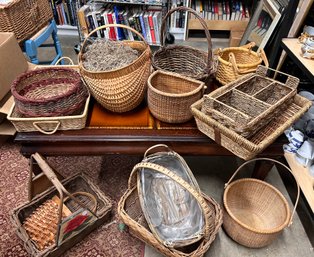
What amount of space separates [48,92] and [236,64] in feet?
3.09

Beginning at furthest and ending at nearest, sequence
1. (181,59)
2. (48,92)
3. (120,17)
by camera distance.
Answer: (120,17)
(181,59)
(48,92)

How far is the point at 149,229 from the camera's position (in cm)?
110

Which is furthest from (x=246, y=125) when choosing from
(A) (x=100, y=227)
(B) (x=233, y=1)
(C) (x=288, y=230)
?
(B) (x=233, y=1)

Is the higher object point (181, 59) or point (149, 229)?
point (181, 59)

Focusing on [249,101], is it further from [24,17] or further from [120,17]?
[120,17]

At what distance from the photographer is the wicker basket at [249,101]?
3.15ft

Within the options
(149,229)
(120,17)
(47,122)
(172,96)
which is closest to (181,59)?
(172,96)

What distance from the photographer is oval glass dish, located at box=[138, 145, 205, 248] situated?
102 cm

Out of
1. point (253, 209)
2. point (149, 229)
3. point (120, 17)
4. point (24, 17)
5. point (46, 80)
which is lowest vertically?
point (253, 209)

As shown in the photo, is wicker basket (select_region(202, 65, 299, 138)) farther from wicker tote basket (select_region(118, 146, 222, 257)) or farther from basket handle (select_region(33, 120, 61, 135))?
basket handle (select_region(33, 120, 61, 135))

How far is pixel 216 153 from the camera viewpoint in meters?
1.21

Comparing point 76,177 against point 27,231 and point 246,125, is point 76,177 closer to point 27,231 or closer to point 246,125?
point 27,231

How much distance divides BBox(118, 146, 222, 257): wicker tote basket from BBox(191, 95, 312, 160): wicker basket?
24cm

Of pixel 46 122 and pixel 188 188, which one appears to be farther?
pixel 46 122
